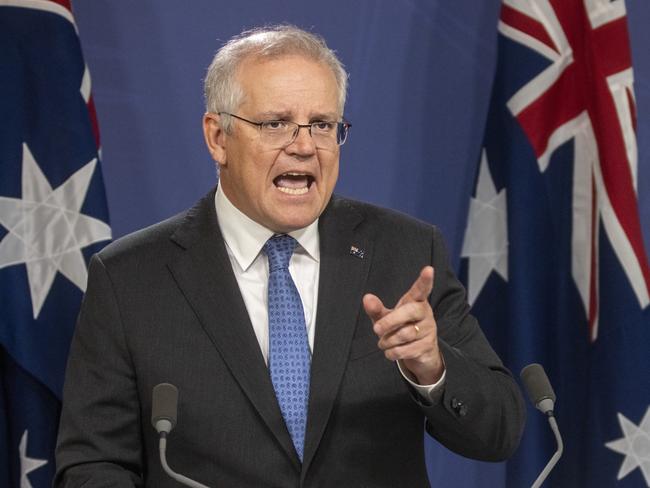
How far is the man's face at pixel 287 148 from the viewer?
2.48 m

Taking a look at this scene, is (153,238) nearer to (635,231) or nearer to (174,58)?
(174,58)

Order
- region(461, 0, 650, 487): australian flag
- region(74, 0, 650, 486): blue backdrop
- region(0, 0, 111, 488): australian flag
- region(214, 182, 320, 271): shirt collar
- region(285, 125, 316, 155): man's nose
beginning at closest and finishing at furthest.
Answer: region(285, 125, 316, 155): man's nose
region(214, 182, 320, 271): shirt collar
region(0, 0, 111, 488): australian flag
region(461, 0, 650, 487): australian flag
region(74, 0, 650, 486): blue backdrop

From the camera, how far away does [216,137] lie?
105 inches

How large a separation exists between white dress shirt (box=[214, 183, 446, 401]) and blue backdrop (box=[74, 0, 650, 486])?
1.20 m

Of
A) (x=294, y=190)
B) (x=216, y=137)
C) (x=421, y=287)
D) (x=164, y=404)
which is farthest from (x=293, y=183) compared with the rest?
(x=164, y=404)

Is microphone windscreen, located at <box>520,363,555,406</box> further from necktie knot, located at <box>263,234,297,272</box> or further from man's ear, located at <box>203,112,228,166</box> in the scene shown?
man's ear, located at <box>203,112,228,166</box>

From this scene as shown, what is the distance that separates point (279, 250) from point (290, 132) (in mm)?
271

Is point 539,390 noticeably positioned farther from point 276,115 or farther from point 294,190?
point 276,115

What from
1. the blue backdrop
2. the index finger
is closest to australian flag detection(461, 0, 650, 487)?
the blue backdrop

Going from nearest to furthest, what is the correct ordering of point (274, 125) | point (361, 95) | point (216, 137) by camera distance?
point (274, 125) → point (216, 137) → point (361, 95)

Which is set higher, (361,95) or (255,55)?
(255,55)

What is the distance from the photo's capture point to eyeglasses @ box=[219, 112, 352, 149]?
2491mm

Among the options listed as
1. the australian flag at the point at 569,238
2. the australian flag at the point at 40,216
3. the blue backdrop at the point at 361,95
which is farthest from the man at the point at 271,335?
the blue backdrop at the point at 361,95

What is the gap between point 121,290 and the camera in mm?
2531
